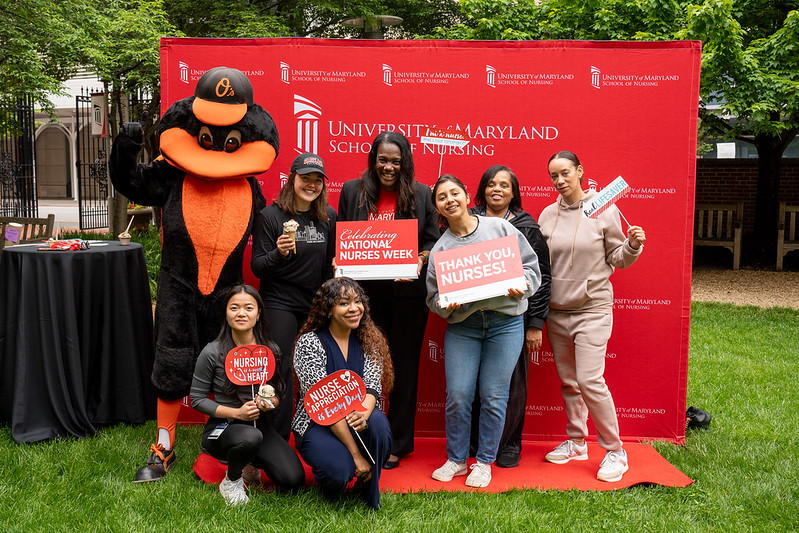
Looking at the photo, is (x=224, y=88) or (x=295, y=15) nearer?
(x=224, y=88)

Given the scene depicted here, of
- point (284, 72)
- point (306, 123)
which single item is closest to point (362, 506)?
point (306, 123)

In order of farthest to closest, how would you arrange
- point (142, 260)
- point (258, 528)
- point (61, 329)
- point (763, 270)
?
point (763, 270) → point (142, 260) → point (61, 329) → point (258, 528)

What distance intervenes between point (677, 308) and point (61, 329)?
13.4 feet

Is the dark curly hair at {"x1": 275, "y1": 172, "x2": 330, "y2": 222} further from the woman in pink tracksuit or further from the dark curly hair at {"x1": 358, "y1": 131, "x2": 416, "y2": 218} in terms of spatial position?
the woman in pink tracksuit

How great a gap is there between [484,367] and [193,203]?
1.90m

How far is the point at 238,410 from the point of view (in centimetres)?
346

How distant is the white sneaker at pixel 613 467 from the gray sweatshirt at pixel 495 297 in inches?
41.6

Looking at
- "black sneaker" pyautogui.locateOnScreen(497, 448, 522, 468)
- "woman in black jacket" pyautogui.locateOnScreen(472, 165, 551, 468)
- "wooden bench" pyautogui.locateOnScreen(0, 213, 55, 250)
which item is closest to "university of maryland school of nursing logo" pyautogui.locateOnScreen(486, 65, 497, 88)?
"woman in black jacket" pyautogui.locateOnScreen(472, 165, 551, 468)

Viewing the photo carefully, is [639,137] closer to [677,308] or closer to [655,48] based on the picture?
[655,48]

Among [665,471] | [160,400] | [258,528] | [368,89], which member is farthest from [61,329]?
[665,471]

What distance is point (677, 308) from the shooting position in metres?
4.54

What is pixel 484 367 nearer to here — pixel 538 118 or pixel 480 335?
pixel 480 335

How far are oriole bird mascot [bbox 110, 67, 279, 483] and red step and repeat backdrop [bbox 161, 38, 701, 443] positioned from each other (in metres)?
0.75

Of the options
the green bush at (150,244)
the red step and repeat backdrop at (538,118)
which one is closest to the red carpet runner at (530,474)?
the red step and repeat backdrop at (538,118)
